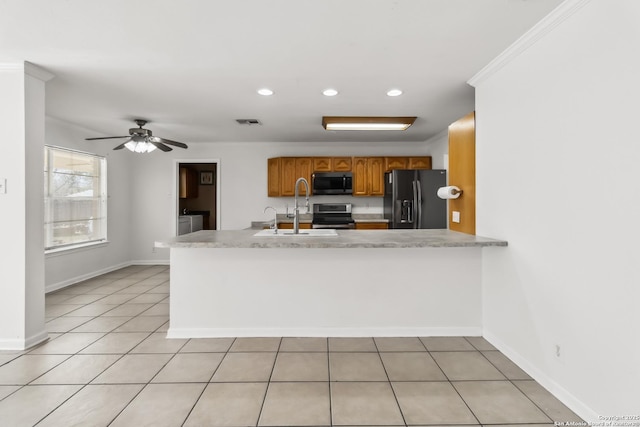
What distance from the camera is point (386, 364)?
2.43m

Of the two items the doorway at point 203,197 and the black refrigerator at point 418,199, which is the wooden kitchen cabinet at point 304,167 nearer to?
the black refrigerator at point 418,199

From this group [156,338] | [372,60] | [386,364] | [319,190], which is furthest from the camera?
[319,190]

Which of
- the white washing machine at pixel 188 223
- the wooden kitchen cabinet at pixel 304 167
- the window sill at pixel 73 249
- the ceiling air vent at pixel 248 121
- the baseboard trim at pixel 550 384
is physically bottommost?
the baseboard trim at pixel 550 384

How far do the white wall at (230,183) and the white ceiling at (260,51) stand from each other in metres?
1.84

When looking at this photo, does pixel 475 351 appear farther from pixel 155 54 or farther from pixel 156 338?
pixel 155 54

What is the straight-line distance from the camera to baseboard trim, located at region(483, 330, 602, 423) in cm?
179

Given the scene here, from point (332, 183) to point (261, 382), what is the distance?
3.81 metres

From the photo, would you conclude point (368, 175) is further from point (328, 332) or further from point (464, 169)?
point (328, 332)

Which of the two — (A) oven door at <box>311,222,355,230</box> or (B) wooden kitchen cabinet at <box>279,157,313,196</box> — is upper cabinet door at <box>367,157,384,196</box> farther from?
(B) wooden kitchen cabinet at <box>279,157,313,196</box>

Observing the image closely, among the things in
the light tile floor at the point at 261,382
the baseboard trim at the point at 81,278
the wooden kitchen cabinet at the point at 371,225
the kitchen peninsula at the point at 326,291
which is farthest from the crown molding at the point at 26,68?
the wooden kitchen cabinet at the point at 371,225

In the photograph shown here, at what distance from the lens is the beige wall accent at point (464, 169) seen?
3125 millimetres

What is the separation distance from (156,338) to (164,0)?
2531 mm

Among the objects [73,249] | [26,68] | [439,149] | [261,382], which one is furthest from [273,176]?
[261,382]

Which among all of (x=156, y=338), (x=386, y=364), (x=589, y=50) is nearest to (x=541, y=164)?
(x=589, y=50)
